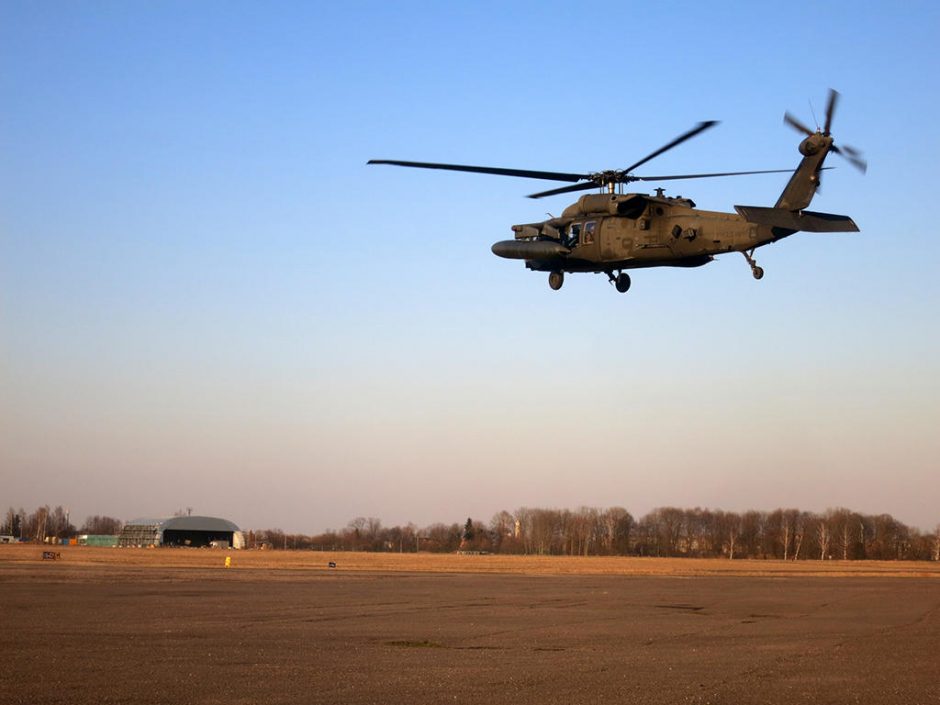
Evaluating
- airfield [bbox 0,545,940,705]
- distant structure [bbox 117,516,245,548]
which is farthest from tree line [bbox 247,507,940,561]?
airfield [bbox 0,545,940,705]

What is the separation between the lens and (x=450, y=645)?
85.2 feet

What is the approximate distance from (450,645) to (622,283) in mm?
12792

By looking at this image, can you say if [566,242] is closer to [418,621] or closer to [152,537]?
[418,621]

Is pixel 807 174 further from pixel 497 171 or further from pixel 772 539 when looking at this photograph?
pixel 772 539

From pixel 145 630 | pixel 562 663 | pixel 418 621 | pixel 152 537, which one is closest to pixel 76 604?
pixel 145 630

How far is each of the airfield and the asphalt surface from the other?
0.08 m

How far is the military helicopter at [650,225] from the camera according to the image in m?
28.0

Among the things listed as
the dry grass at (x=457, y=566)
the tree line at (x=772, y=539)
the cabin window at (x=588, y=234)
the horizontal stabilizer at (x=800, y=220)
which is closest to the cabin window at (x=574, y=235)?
the cabin window at (x=588, y=234)

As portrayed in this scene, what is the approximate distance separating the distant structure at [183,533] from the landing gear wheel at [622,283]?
14389cm

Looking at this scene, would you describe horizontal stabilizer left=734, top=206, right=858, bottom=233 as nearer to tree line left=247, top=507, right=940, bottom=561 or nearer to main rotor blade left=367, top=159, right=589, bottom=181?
main rotor blade left=367, top=159, right=589, bottom=181

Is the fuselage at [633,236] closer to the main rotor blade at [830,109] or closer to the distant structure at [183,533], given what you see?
the main rotor blade at [830,109]

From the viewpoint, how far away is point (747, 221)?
94.6 feet

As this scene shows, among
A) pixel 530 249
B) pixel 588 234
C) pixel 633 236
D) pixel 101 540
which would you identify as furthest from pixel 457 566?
pixel 101 540

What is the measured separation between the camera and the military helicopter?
91.8 feet
